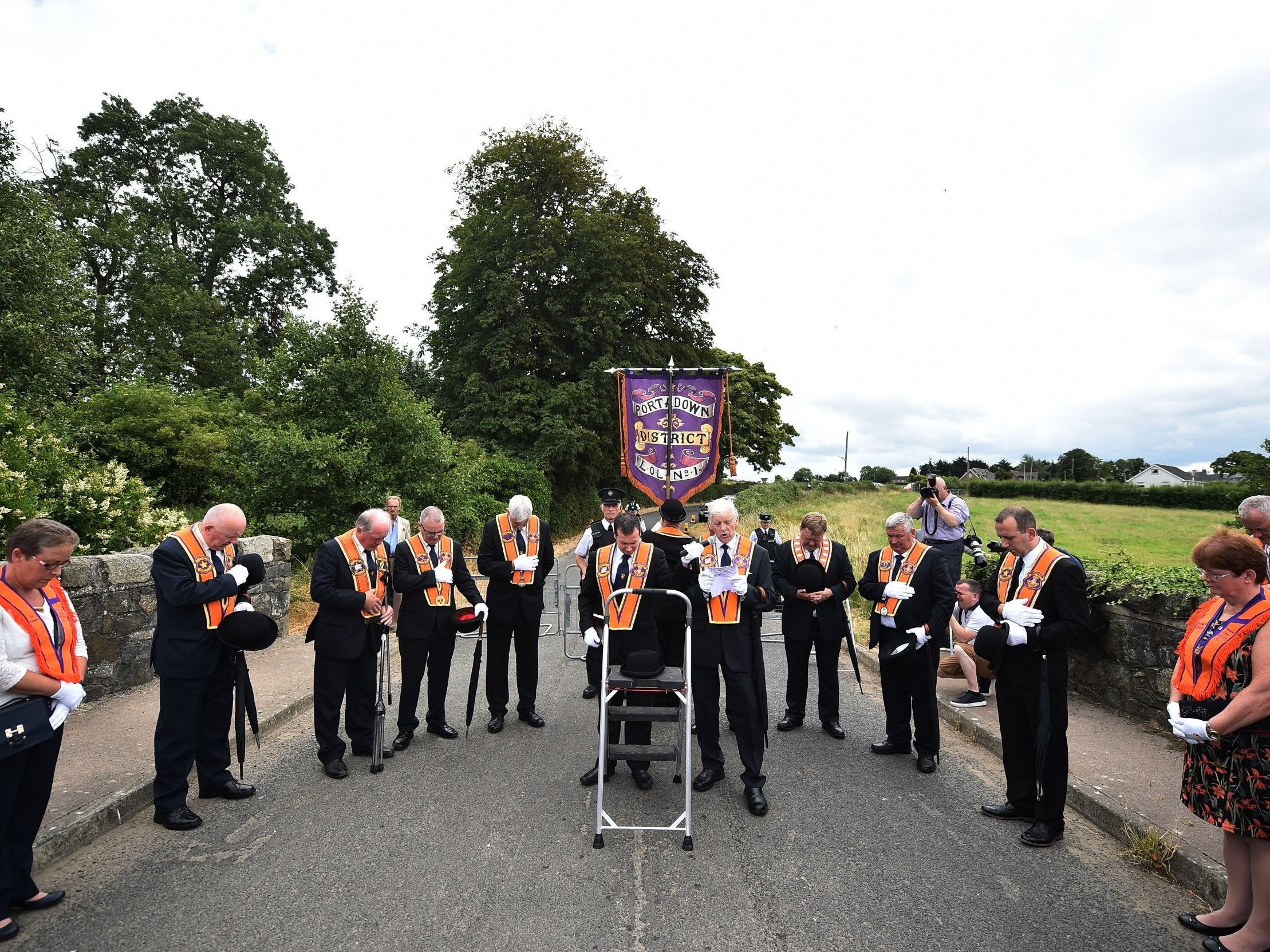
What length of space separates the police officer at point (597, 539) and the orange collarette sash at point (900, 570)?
2.38 meters

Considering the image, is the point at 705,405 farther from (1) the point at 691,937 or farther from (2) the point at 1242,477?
(1) the point at 691,937

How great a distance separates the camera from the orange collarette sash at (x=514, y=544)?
6.26m

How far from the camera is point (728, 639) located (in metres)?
4.81

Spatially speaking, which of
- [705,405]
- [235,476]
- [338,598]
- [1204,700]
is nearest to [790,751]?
[1204,700]

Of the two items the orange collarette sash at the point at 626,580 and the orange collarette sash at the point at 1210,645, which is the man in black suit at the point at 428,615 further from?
the orange collarette sash at the point at 1210,645

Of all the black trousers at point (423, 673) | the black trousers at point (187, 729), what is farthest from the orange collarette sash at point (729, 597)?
the black trousers at point (187, 729)

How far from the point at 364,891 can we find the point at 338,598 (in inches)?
86.8

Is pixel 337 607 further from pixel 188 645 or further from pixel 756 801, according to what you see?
pixel 756 801

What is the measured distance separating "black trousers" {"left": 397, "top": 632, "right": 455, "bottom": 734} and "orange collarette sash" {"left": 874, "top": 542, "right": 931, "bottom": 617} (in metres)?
3.68

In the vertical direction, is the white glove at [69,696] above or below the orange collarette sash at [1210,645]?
below

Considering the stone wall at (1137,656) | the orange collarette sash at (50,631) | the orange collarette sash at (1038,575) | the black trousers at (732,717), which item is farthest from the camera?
the stone wall at (1137,656)

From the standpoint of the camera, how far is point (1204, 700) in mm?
3084

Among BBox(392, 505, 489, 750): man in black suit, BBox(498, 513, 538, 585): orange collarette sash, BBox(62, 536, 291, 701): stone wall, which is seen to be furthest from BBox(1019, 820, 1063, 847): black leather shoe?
BBox(62, 536, 291, 701): stone wall

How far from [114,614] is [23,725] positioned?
3.97m
